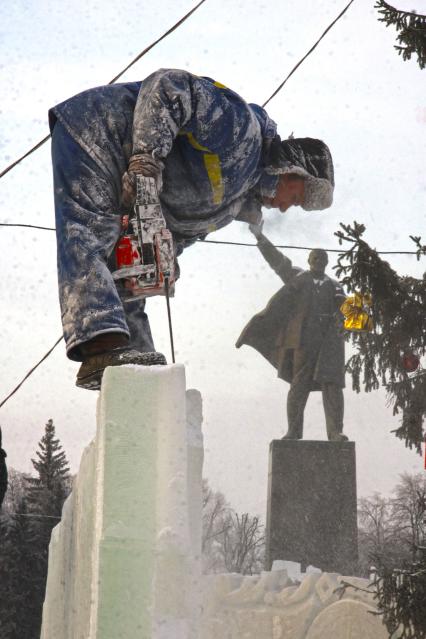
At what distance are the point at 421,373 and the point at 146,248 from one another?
3.33 m

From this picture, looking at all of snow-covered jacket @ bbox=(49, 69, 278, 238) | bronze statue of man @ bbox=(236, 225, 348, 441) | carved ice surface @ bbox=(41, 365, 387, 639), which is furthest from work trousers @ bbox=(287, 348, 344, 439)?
carved ice surface @ bbox=(41, 365, 387, 639)

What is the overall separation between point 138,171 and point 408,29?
291 cm

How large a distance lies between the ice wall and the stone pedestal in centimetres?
472

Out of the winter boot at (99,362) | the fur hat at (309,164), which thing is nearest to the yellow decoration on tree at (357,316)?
the fur hat at (309,164)

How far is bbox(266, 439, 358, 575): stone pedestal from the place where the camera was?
6.14 m

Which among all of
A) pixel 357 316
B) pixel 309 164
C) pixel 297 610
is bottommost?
pixel 297 610

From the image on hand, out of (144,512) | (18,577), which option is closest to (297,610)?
(144,512)

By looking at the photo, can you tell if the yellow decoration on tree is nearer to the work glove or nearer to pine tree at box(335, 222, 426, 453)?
pine tree at box(335, 222, 426, 453)

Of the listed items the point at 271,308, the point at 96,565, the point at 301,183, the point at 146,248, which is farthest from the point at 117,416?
the point at 271,308

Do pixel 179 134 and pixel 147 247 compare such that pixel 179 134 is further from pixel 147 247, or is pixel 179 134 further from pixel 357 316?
pixel 357 316

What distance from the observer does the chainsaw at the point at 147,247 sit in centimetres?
200

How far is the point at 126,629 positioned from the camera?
1.40 meters

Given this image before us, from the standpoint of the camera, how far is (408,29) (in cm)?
445

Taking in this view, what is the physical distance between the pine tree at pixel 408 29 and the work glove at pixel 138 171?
281 cm
